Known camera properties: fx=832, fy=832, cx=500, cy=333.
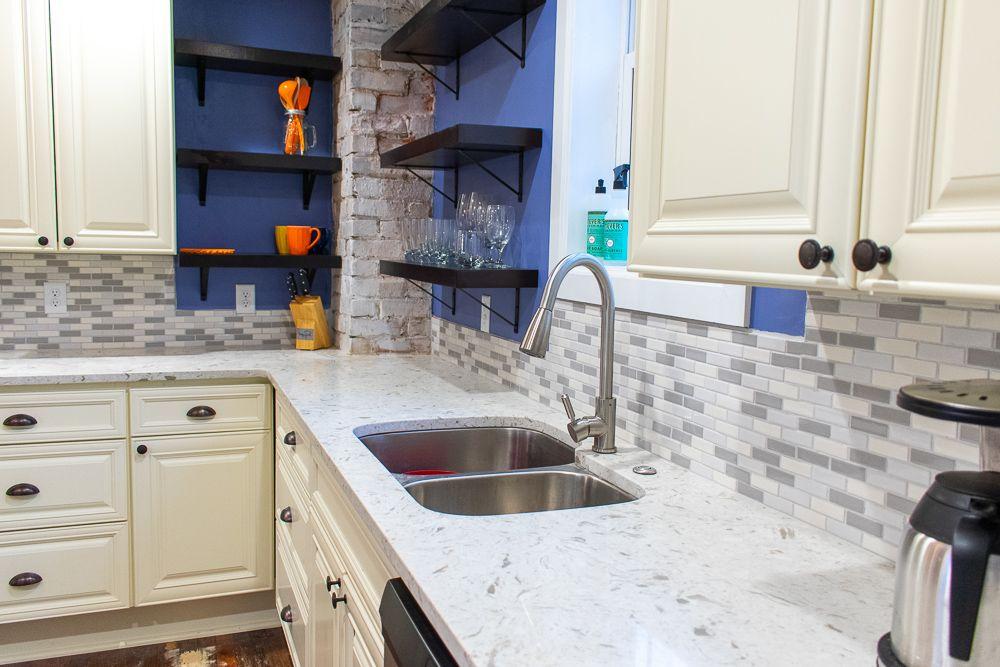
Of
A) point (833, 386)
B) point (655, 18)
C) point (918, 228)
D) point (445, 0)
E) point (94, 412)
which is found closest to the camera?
point (918, 228)

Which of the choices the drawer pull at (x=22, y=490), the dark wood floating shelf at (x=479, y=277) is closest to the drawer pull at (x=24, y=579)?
the drawer pull at (x=22, y=490)

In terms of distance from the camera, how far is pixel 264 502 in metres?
2.91

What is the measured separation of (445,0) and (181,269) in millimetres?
1662

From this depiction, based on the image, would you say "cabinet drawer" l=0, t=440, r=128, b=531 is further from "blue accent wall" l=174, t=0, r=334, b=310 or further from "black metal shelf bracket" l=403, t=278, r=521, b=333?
"black metal shelf bracket" l=403, t=278, r=521, b=333

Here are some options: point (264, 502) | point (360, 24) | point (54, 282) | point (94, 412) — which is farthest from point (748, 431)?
point (54, 282)

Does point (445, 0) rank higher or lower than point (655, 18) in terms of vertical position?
higher

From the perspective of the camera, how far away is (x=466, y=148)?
246 centimetres

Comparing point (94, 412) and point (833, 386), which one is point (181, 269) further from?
point (833, 386)

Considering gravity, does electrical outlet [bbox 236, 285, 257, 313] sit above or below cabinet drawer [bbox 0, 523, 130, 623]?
above

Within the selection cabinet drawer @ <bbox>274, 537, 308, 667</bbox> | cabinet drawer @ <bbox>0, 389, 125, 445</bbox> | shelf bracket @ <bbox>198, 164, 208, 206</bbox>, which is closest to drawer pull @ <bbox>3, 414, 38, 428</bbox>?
cabinet drawer @ <bbox>0, 389, 125, 445</bbox>

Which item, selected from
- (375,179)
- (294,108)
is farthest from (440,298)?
(294,108)

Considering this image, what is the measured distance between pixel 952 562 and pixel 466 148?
1.97m

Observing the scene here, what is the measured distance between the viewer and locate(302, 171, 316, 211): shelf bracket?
11.1 feet

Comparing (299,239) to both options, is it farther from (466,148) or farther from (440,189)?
(466,148)
